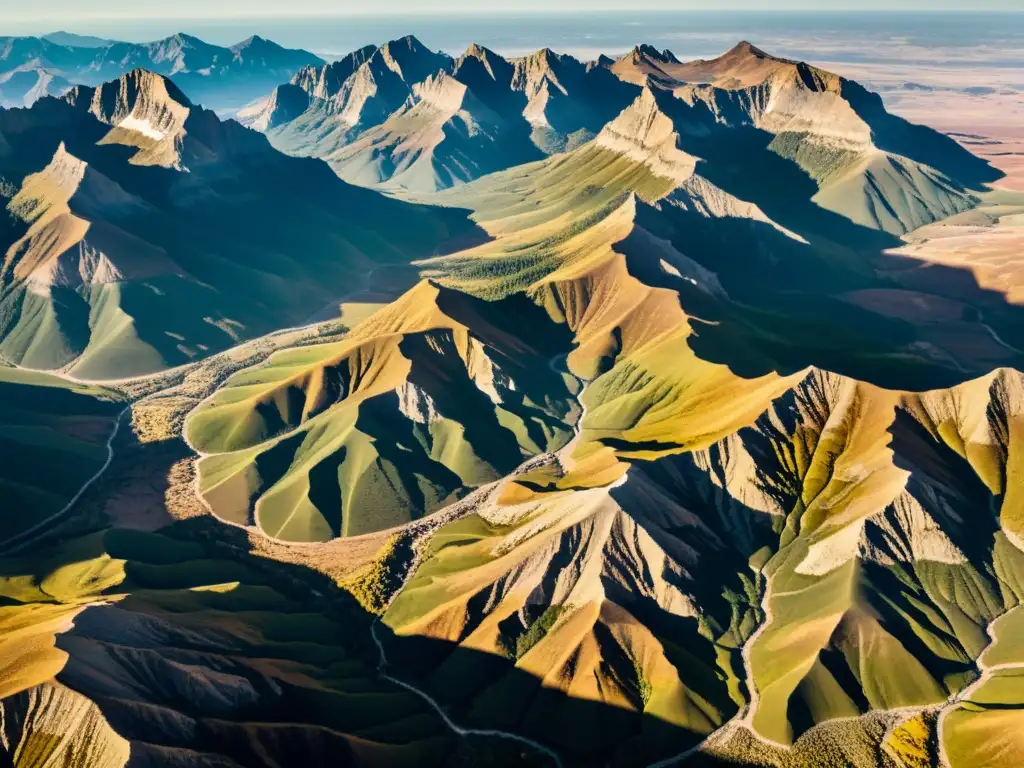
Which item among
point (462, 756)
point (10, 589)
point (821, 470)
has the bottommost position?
point (462, 756)

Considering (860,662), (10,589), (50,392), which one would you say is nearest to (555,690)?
(860,662)

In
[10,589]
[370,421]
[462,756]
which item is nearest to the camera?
[462,756]

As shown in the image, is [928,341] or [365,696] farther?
[928,341]

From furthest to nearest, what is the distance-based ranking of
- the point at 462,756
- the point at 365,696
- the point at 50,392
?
the point at 50,392, the point at 365,696, the point at 462,756

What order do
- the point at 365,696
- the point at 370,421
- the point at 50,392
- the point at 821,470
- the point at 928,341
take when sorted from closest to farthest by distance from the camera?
the point at 365,696 < the point at 821,470 < the point at 370,421 < the point at 50,392 < the point at 928,341

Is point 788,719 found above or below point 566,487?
below

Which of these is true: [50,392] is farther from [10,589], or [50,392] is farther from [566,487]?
[566,487]

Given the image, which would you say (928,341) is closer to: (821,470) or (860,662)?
(821,470)

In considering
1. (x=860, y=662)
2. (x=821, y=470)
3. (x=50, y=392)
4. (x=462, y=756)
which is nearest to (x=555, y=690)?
(x=462, y=756)

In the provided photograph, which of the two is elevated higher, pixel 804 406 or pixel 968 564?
pixel 804 406
